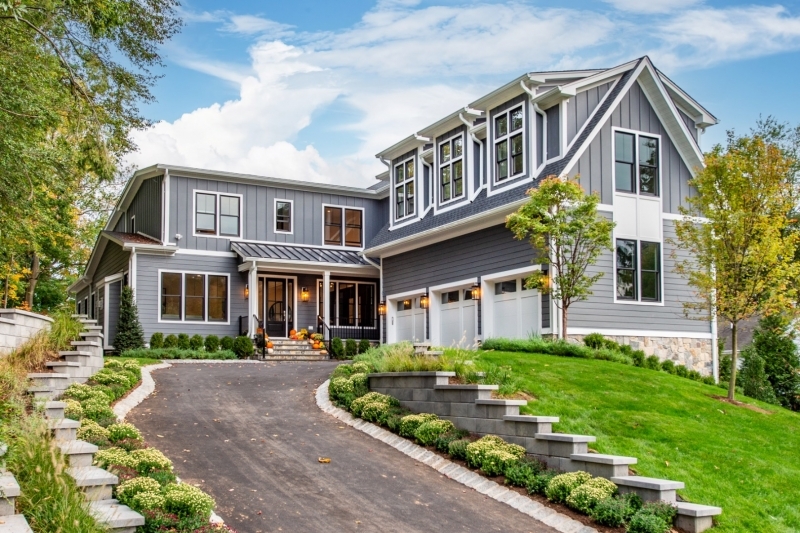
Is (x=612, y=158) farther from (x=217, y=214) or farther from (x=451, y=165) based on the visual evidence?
(x=217, y=214)

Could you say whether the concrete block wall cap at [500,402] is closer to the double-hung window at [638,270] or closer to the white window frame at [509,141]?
the double-hung window at [638,270]

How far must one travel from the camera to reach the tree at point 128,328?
73.9ft

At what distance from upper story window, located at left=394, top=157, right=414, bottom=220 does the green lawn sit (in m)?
10.0

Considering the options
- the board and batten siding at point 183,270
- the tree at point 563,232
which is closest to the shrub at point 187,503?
the tree at point 563,232

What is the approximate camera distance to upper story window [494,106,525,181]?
742 inches

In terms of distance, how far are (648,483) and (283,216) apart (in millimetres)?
→ 20400

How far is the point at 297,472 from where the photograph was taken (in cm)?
949

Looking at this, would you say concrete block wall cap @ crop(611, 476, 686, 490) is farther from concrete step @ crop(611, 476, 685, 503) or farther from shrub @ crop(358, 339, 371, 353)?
shrub @ crop(358, 339, 371, 353)

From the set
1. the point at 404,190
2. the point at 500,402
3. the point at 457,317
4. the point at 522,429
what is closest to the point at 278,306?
the point at 404,190

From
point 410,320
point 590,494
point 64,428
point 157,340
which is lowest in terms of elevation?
point 590,494

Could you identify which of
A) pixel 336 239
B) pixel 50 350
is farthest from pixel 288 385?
pixel 336 239

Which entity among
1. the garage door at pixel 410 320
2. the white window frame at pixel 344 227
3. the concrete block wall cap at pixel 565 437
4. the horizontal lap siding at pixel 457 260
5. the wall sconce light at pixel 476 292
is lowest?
the concrete block wall cap at pixel 565 437

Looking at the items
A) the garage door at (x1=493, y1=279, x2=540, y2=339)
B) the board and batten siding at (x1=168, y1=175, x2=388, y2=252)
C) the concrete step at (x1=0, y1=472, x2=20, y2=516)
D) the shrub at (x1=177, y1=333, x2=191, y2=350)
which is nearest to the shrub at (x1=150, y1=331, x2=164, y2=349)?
the shrub at (x1=177, y1=333, x2=191, y2=350)

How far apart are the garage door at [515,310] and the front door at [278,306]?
964cm
